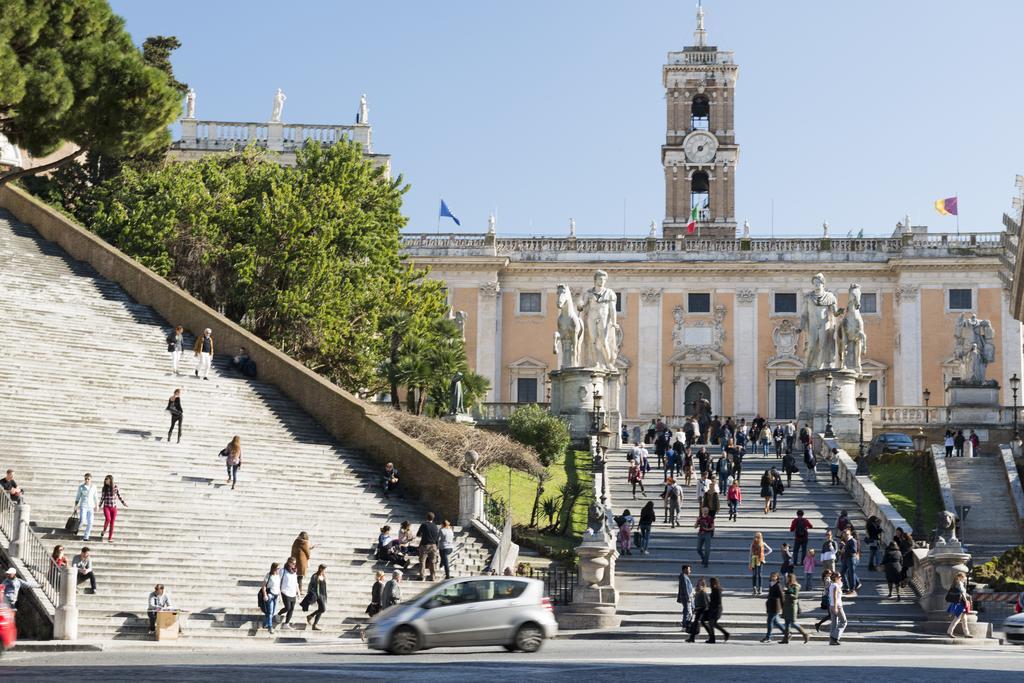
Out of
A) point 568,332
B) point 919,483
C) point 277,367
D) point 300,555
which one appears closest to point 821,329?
point 568,332

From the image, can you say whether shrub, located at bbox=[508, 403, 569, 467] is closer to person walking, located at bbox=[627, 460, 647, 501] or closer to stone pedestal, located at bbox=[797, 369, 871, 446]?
person walking, located at bbox=[627, 460, 647, 501]

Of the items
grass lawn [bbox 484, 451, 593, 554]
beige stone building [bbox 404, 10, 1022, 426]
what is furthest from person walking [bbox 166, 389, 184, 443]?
beige stone building [bbox 404, 10, 1022, 426]

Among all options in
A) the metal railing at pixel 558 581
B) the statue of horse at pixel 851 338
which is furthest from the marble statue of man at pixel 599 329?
the metal railing at pixel 558 581

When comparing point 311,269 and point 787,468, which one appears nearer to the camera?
point 787,468

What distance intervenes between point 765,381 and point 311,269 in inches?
1137

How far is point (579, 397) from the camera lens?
4331 cm

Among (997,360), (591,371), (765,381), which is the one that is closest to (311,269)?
(591,371)

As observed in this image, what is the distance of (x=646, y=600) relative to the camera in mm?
27000

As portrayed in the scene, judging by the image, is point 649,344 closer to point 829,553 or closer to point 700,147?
point 700,147

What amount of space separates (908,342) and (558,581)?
41.2m

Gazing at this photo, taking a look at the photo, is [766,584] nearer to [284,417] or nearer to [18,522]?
[284,417]

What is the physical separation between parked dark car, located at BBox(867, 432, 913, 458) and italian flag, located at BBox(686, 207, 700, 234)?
25534 mm

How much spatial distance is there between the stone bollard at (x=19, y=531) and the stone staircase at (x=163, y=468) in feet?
3.65

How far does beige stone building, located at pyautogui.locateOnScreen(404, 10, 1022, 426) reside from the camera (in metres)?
65.2
